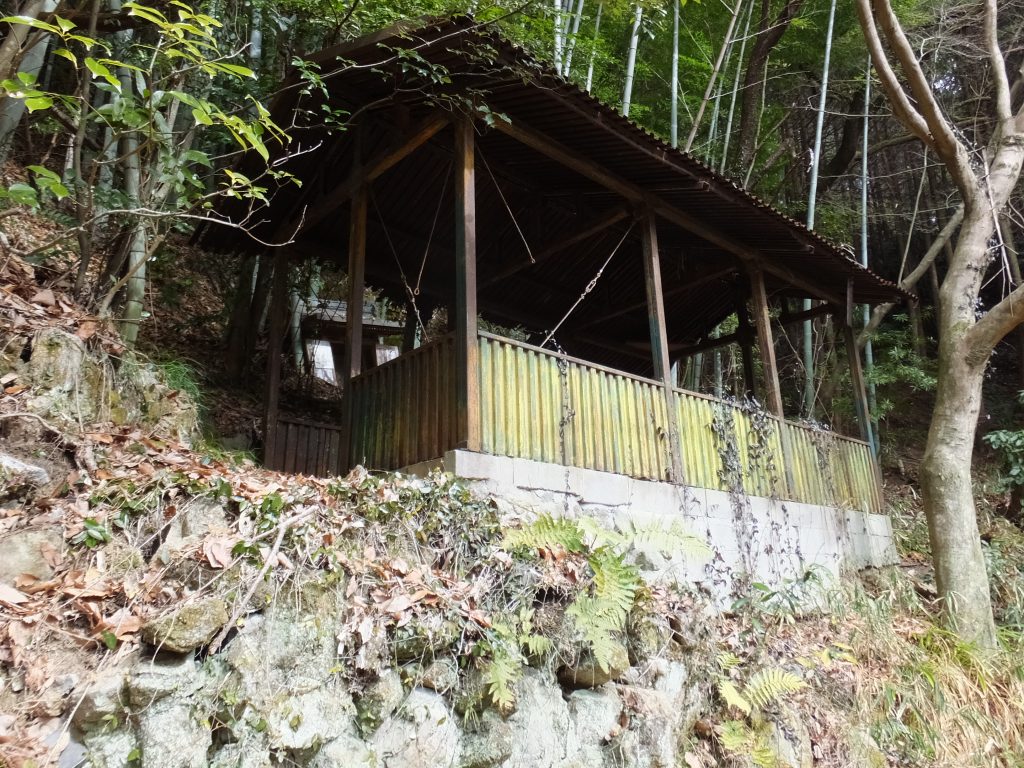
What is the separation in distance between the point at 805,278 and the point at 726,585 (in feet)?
16.7

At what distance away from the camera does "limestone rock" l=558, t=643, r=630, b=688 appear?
12.6 ft

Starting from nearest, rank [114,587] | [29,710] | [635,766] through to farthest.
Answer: [29,710]
[114,587]
[635,766]

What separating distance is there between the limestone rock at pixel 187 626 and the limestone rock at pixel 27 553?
0.62 m

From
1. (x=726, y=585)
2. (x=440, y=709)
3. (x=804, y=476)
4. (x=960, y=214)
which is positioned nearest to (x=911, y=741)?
(x=726, y=585)

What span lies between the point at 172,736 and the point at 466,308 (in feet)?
11.3

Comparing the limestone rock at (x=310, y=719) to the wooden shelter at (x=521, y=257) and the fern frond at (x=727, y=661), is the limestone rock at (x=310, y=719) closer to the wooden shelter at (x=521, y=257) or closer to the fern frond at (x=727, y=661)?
the wooden shelter at (x=521, y=257)

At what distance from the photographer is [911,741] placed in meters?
5.20

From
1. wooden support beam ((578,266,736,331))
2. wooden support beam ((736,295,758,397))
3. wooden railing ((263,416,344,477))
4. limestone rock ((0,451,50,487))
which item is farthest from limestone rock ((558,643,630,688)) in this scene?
wooden support beam ((736,295,758,397))

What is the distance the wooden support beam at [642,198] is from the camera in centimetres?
620

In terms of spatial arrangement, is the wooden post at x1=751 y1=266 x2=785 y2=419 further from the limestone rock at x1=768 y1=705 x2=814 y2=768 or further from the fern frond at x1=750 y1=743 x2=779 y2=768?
the fern frond at x1=750 y1=743 x2=779 y2=768

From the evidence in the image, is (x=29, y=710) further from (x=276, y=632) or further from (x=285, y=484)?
(x=285, y=484)

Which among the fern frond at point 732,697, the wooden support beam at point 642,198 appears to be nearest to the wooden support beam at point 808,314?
the wooden support beam at point 642,198

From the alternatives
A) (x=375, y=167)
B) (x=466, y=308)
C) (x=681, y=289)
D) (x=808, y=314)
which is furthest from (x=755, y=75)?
(x=466, y=308)

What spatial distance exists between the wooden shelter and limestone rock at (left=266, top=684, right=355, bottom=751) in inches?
87.9
